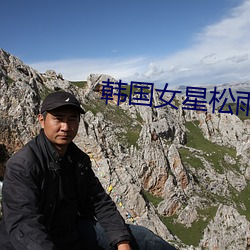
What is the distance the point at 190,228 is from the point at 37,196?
36258 millimetres

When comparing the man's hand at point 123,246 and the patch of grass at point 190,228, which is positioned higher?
the man's hand at point 123,246

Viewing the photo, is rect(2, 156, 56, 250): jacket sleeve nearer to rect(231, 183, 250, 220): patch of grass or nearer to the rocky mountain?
the rocky mountain

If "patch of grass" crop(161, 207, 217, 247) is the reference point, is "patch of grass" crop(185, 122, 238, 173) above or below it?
above

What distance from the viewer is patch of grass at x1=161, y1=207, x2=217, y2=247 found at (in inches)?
1378

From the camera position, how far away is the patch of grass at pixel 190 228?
115 ft

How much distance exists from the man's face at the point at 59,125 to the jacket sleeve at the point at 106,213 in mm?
776

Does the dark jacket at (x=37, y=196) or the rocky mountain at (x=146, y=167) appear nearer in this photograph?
the dark jacket at (x=37, y=196)

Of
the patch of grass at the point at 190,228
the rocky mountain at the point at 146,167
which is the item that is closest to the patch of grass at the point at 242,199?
the rocky mountain at the point at 146,167

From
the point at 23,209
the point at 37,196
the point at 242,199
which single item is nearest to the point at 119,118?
the point at 242,199

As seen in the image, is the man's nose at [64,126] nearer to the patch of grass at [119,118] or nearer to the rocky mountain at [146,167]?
the rocky mountain at [146,167]

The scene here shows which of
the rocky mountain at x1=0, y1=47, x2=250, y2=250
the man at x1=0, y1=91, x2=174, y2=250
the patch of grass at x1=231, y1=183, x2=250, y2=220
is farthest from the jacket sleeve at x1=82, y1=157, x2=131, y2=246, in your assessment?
the patch of grass at x1=231, y1=183, x2=250, y2=220

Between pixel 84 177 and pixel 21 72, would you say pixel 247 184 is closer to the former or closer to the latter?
pixel 21 72

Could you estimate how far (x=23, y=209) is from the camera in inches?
141

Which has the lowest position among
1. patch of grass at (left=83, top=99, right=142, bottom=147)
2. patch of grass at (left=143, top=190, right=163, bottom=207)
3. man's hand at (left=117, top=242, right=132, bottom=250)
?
patch of grass at (left=143, top=190, right=163, bottom=207)
